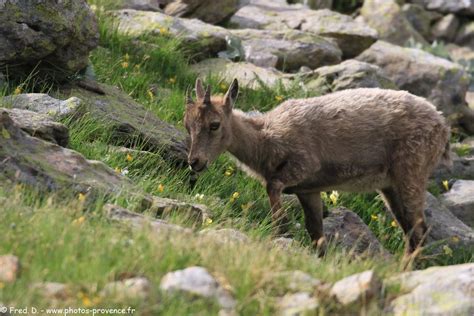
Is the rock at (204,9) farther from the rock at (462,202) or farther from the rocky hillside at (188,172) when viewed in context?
the rock at (462,202)

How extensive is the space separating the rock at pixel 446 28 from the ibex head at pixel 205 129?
44.2ft

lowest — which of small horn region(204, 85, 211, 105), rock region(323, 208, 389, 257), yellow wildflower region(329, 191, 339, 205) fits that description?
yellow wildflower region(329, 191, 339, 205)

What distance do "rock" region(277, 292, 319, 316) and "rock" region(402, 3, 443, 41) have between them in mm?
17071

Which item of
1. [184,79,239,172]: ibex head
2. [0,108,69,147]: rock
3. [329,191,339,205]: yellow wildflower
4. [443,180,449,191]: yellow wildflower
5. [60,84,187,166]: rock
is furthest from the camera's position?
[443,180,449,191]: yellow wildflower

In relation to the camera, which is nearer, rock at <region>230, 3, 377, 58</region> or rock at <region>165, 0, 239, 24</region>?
rock at <region>165, 0, 239, 24</region>

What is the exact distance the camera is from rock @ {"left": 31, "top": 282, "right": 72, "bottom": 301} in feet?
19.5

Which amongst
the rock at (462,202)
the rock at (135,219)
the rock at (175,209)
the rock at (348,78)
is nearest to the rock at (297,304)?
the rock at (135,219)

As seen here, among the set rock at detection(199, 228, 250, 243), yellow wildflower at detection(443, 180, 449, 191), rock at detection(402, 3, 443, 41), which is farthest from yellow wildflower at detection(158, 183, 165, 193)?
rock at detection(402, 3, 443, 41)

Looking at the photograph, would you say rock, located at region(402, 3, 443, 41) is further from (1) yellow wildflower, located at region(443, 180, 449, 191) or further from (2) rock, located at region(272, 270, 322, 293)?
(2) rock, located at region(272, 270, 322, 293)

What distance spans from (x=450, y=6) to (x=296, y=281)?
1757 centimetres

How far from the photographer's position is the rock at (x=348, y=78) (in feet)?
48.2

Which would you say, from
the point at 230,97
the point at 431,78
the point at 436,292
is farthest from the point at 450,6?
the point at 436,292

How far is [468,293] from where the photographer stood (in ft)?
21.2

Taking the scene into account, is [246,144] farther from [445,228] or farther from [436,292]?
[436,292]
